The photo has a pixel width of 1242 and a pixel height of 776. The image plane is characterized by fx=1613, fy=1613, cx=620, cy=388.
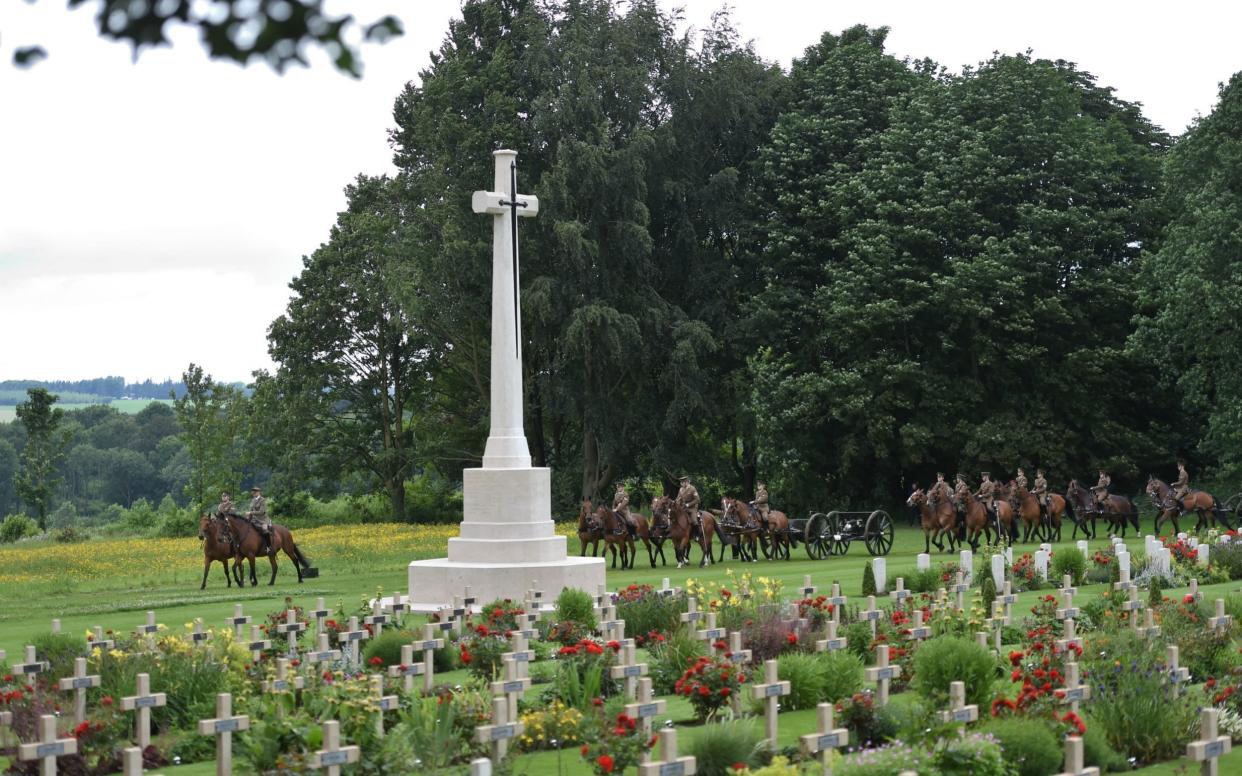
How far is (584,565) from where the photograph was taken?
21578 mm

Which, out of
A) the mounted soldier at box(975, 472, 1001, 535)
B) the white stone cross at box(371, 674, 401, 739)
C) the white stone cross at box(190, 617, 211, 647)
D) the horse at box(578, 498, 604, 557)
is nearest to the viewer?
the white stone cross at box(371, 674, 401, 739)

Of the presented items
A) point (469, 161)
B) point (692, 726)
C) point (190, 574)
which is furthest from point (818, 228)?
point (692, 726)

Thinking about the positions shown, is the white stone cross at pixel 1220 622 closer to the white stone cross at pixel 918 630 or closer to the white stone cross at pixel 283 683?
the white stone cross at pixel 918 630

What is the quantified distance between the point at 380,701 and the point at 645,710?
5.92 ft

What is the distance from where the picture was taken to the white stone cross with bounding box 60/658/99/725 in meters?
11.3

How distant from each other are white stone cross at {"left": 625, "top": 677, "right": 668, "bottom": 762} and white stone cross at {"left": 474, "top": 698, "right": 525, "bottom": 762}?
0.73 meters

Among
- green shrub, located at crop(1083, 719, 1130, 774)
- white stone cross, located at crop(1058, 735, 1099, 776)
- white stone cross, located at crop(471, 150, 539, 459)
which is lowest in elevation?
green shrub, located at crop(1083, 719, 1130, 774)

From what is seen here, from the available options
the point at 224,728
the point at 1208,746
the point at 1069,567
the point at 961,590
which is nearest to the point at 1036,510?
the point at 1069,567

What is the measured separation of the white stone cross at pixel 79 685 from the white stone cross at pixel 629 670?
3738mm

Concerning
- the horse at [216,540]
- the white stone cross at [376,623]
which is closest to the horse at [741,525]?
the horse at [216,540]

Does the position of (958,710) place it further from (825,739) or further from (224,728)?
(224,728)

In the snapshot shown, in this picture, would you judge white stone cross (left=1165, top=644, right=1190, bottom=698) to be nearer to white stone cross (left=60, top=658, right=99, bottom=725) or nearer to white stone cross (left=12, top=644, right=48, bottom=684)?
white stone cross (left=60, top=658, right=99, bottom=725)

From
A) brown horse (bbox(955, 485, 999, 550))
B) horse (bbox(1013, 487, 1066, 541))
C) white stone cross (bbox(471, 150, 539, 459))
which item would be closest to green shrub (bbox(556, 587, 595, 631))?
white stone cross (bbox(471, 150, 539, 459))

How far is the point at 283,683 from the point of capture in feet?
37.0
